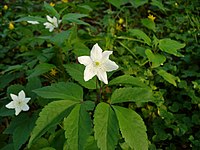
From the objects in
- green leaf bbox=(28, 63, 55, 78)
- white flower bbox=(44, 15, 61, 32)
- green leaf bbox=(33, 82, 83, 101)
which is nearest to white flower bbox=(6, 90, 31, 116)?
green leaf bbox=(28, 63, 55, 78)

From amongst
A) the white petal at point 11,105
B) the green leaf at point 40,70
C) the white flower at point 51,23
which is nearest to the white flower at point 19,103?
the white petal at point 11,105

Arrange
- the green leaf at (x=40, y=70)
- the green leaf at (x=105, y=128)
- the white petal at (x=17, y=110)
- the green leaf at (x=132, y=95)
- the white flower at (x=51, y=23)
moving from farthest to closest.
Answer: the white flower at (x=51, y=23), the green leaf at (x=40, y=70), the white petal at (x=17, y=110), the green leaf at (x=132, y=95), the green leaf at (x=105, y=128)

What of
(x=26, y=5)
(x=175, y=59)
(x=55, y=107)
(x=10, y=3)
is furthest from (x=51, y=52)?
(x=10, y=3)

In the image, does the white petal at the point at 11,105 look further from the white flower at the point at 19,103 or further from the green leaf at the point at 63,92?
the green leaf at the point at 63,92

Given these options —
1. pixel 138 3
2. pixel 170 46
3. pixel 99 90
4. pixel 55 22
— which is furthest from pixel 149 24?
pixel 99 90

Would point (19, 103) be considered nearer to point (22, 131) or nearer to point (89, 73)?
point (22, 131)
